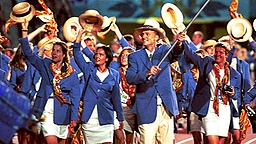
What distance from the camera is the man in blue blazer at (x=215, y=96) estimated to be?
12.5 metres

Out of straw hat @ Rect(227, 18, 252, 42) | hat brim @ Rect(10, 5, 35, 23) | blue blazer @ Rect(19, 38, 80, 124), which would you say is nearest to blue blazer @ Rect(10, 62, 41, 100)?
blue blazer @ Rect(19, 38, 80, 124)

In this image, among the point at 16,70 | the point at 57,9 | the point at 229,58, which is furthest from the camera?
the point at 57,9

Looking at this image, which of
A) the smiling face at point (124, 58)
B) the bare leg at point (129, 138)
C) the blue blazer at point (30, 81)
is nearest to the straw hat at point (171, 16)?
the smiling face at point (124, 58)

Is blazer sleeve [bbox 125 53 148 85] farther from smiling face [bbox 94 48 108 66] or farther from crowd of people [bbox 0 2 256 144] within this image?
smiling face [bbox 94 48 108 66]

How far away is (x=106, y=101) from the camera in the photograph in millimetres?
12070

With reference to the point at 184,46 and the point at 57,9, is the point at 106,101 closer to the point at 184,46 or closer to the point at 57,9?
the point at 184,46

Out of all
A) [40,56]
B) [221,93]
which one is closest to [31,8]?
[40,56]

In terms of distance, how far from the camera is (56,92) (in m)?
12.1

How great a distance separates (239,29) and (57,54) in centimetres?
266

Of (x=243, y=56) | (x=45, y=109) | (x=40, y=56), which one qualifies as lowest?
(x=45, y=109)

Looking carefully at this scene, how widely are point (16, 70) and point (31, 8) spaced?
117 inches

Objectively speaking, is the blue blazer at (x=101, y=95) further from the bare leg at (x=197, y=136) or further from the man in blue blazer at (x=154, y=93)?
the bare leg at (x=197, y=136)

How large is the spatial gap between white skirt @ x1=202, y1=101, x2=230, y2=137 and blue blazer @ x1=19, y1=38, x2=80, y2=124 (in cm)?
173

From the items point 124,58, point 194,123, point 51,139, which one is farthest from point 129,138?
point 51,139
